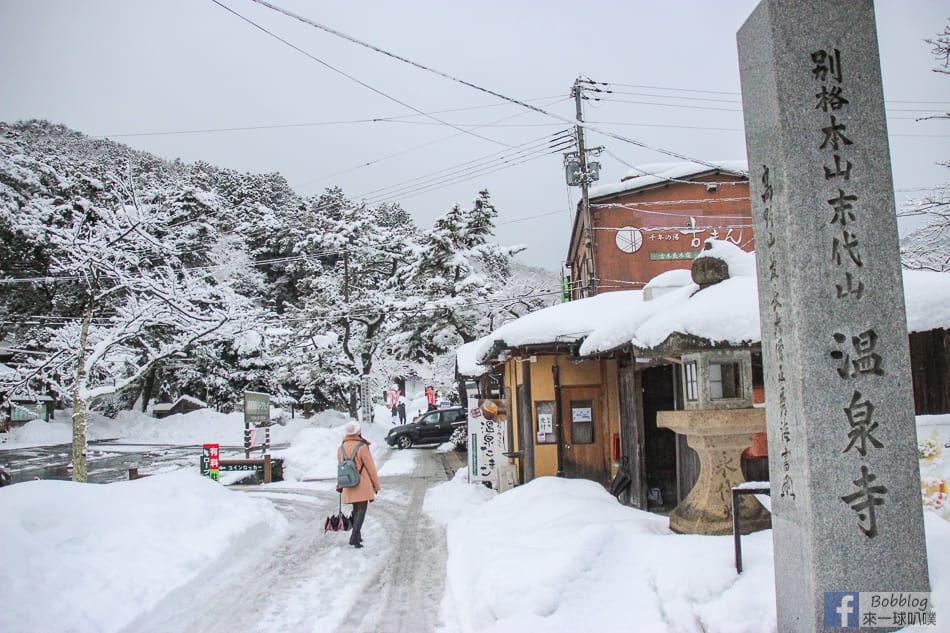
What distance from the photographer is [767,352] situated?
462 cm

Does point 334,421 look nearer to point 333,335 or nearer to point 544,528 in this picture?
point 333,335

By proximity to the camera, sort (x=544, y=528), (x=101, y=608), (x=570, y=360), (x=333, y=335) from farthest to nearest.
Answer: (x=333, y=335), (x=570, y=360), (x=544, y=528), (x=101, y=608)

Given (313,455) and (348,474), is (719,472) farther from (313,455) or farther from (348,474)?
(313,455)

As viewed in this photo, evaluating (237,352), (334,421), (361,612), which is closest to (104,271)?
(361,612)

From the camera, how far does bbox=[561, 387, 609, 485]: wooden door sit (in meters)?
12.4

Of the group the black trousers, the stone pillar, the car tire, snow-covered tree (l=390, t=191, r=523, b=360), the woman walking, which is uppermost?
snow-covered tree (l=390, t=191, r=523, b=360)

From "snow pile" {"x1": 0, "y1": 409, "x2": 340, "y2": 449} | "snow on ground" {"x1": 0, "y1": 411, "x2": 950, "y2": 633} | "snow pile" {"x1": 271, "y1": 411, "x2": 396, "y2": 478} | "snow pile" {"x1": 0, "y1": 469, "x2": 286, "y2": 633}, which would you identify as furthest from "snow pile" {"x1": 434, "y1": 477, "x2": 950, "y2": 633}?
"snow pile" {"x1": 0, "y1": 409, "x2": 340, "y2": 449}

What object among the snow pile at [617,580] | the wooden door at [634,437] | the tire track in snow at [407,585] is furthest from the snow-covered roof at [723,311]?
the tire track in snow at [407,585]

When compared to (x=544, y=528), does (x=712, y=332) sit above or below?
above

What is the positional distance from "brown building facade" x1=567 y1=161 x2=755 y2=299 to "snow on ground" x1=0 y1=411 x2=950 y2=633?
44.4 feet

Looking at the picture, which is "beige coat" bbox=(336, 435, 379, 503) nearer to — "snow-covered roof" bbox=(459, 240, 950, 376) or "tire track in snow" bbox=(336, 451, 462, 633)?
"tire track in snow" bbox=(336, 451, 462, 633)

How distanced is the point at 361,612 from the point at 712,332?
15.1ft

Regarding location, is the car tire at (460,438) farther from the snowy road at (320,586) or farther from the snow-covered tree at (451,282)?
the snowy road at (320,586)

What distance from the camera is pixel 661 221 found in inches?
871
